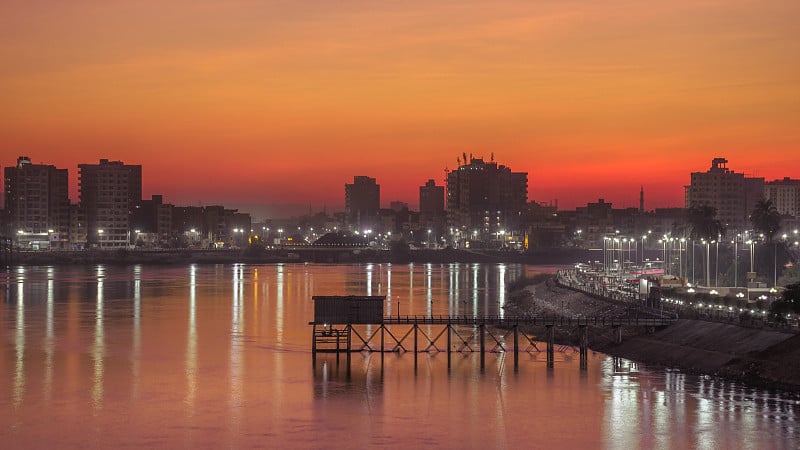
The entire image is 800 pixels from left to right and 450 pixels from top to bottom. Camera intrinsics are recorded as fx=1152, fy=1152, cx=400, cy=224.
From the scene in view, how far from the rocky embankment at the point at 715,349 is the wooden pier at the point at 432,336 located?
1200 mm

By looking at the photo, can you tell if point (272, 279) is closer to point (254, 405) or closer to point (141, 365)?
point (141, 365)

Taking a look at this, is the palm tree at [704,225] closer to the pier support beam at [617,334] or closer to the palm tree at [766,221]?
the palm tree at [766,221]

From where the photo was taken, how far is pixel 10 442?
155ft

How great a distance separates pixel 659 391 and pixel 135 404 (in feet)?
84.5

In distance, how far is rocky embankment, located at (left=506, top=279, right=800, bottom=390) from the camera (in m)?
56.7

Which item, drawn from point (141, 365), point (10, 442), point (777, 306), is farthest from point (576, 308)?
point (10, 442)

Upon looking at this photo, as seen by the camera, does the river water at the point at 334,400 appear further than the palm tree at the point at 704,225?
No

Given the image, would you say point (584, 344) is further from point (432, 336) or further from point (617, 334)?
point (432, 336)

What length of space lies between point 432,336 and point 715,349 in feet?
83.8

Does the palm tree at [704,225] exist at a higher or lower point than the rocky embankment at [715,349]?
higher

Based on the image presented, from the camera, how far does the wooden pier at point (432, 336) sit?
68125 millimetres

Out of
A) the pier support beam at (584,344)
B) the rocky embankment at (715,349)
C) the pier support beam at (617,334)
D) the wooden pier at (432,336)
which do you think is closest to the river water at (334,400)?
A: the pier support beam at (584,344)

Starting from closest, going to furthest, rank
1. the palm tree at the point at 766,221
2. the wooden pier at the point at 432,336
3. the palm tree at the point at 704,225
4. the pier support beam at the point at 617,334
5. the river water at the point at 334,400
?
1. the river water at the point at 334,400
2. the wooden pier at the point at 432,336
3. the pier support beam at the point at 617,334
4. the palm tree at the point at 766,221
5. the palm tree at the point at 704,225

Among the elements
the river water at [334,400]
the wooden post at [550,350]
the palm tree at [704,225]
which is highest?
the palm tree at [704,225]
